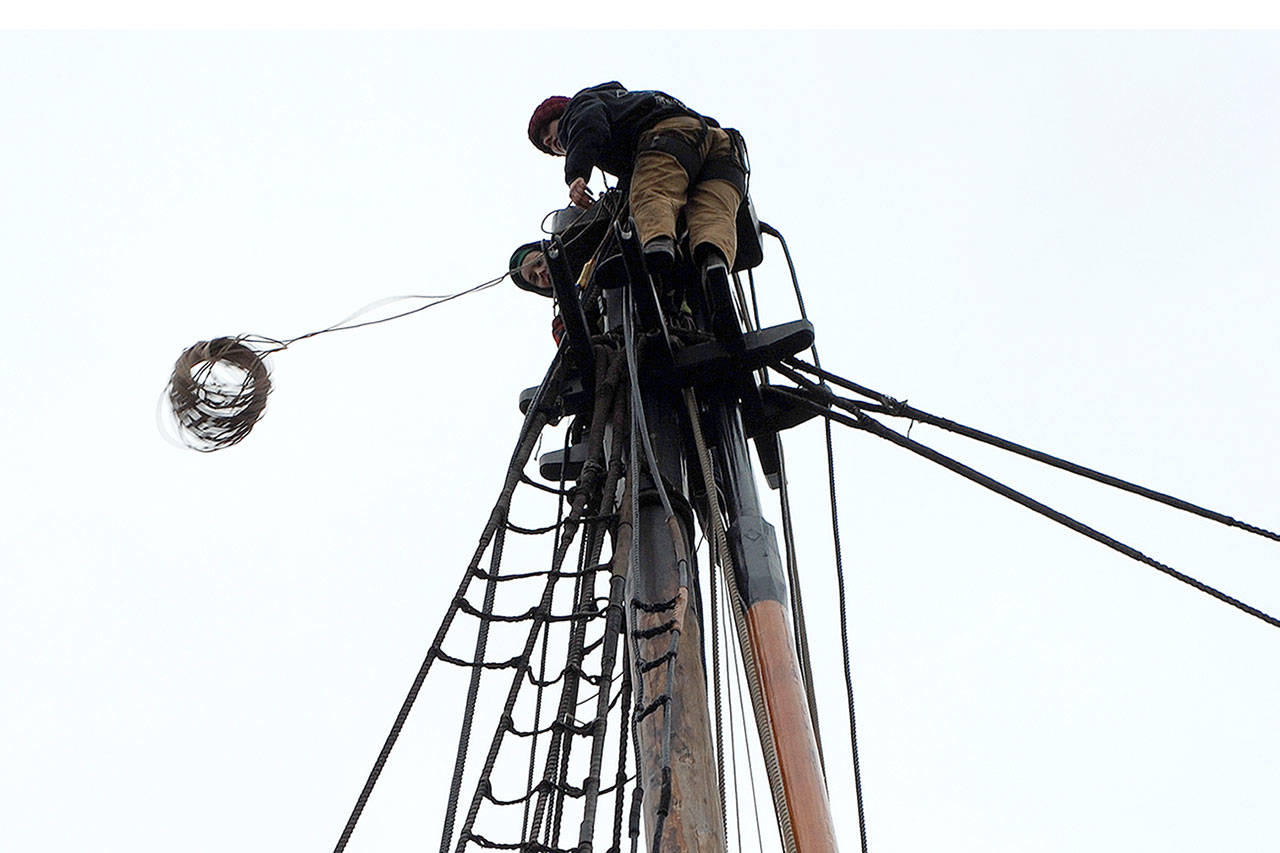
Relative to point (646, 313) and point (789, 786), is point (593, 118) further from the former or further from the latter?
point (789, 786)

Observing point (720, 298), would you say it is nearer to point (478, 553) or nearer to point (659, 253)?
point (659, 253)

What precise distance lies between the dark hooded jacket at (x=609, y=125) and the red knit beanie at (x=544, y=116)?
65 centimetres

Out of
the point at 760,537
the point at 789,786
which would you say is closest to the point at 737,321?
the point at 760,537

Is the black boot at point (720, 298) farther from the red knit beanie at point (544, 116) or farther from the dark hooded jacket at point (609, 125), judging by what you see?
the red knit beanie at point (544, 116)

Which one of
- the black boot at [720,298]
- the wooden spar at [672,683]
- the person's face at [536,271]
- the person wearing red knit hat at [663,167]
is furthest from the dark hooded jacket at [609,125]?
the wooden spar at [672,683]

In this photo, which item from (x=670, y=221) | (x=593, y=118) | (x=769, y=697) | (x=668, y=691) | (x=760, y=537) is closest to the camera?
(x=668, y=691)

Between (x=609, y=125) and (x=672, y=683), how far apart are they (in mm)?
2573

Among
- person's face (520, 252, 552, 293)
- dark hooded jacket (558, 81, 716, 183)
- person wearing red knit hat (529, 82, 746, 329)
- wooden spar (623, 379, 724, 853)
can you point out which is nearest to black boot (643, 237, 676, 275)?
person wearing red knit hat (529, 82, 746, 329)

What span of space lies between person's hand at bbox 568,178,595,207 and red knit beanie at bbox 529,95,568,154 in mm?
814

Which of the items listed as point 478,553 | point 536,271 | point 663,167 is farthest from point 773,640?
point 536,271

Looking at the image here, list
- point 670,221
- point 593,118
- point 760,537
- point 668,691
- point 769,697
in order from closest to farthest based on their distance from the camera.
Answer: point 668,691, point 769,697, point 760,537, point 670,221, point 593,118

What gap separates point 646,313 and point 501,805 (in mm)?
2019

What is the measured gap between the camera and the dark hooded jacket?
18.5 ft

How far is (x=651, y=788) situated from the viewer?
4039mm
